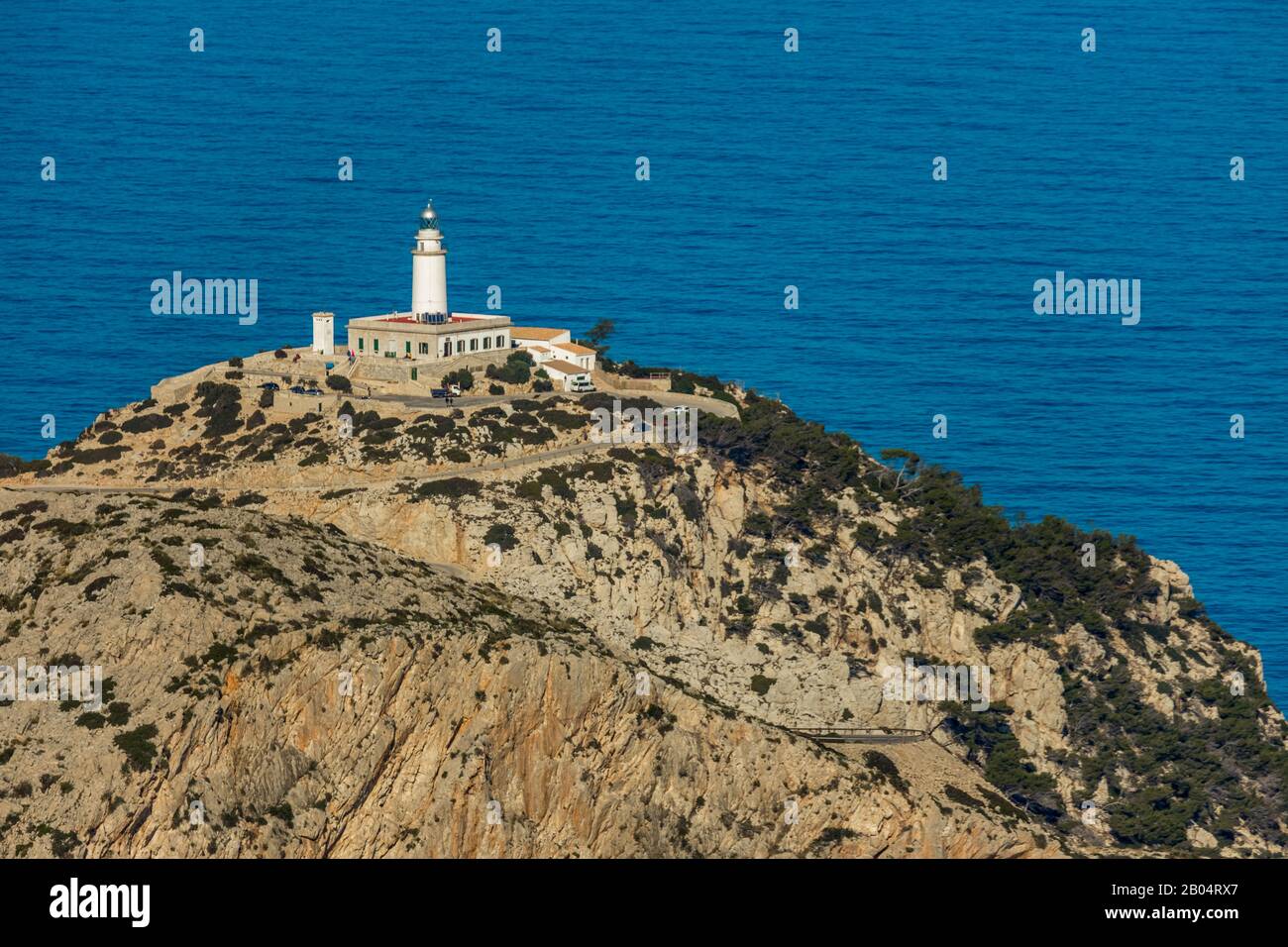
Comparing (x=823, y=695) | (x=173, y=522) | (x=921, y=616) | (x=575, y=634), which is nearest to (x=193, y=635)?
(x=173, y=522)

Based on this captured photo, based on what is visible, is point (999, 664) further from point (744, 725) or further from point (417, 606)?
point (417, 606)

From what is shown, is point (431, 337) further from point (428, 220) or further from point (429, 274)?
point (428, 220)

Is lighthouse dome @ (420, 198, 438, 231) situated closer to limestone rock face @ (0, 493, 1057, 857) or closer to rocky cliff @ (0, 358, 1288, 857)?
rocky cliff @ (0, 358, 1288, 857)

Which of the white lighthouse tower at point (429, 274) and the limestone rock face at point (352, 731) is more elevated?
the white lighthouse tower at point (429, 274)

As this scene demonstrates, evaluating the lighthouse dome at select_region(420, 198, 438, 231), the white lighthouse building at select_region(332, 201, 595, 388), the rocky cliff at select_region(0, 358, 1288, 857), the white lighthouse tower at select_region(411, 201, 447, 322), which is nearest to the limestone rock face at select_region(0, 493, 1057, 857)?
the rocky cliff at select_region(0, 358, 1288, 857)

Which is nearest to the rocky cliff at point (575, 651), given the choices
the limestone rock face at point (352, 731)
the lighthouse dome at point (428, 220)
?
the limestone rock face at point (352, 731)

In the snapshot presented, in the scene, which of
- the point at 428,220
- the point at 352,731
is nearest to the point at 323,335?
the point at 428,220

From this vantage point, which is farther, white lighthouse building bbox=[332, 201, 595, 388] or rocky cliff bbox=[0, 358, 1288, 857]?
white lighthouse building bbox=[332, 201, 595, 388]

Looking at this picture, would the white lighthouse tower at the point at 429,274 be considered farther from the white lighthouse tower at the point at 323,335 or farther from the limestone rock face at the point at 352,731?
the limestone rock face at the point at 352,731
